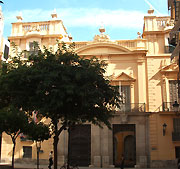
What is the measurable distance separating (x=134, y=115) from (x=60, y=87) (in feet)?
37.7

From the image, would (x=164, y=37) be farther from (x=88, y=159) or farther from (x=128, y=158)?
(x=88, y=159)

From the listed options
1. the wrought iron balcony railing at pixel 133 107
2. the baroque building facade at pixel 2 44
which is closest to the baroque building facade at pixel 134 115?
the wrought iron balcony railing at pixel 133 107

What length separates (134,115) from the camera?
23719 millimetres

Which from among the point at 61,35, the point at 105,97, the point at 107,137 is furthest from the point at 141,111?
the point at 61,35

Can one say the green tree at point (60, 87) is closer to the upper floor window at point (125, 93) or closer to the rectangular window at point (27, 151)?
the upper floor window at point (125, 93)

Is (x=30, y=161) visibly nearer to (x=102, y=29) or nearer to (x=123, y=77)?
(x=123, y=77)

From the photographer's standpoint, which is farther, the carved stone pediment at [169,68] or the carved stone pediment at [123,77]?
the carved stone pediment at [123,77]

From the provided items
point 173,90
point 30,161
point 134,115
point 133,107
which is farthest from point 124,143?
point 30,161

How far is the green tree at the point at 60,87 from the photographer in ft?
46.0

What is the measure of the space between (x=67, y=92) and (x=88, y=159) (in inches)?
471

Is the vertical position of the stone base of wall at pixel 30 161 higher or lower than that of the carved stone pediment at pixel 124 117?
lower

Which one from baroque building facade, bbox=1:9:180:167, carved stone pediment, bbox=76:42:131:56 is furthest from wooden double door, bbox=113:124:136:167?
carved stone pediment, bbox=76:42:131:56

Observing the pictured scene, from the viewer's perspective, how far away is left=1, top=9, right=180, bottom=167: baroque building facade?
75.4ft

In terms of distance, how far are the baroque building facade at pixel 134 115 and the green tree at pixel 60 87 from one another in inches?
304
